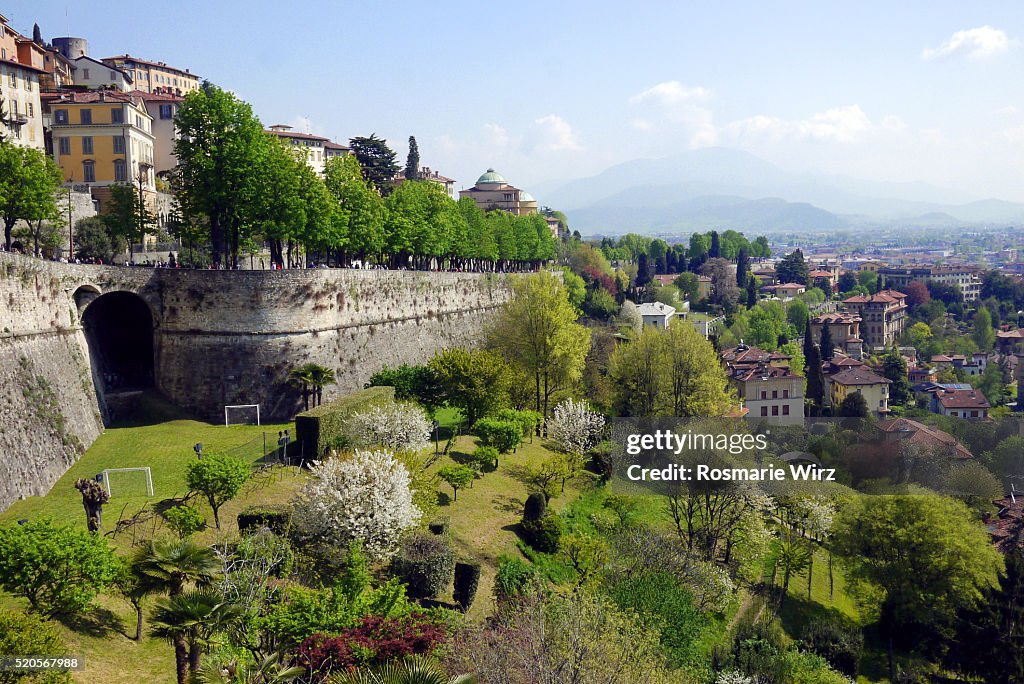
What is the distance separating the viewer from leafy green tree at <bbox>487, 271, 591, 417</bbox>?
179 feet

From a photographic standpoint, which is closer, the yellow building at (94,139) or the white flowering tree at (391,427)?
the white flowering tree at (391,427)

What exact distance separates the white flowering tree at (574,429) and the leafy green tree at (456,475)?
11671mm

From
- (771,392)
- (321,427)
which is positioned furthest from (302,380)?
(771,392)

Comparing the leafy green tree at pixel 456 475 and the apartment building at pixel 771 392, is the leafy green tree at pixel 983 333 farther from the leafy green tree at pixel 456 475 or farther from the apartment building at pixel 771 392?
the leafy green tree at pixel 456 475

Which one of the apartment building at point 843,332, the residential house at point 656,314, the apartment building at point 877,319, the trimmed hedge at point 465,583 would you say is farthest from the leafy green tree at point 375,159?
the apartment building at point 877,319

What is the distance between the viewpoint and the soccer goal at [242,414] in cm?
4019

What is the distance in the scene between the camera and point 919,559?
39094 mm

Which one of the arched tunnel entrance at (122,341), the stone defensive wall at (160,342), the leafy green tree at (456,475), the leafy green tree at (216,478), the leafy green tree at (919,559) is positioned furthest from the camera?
the arched tunnel entrance at (122,341)

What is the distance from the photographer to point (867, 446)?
61375 millimetres

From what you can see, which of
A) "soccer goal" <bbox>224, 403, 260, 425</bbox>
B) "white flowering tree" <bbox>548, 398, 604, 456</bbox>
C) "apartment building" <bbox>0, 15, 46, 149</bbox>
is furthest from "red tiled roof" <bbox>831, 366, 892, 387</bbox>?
"apartment building" <bbox>0, 15, 46, 149</bbox>

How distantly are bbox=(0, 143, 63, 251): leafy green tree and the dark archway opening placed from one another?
5246 millimetres

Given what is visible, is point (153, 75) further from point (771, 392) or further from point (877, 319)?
point (877, 319)

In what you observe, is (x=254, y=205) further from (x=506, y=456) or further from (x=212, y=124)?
(x=506, y=456)

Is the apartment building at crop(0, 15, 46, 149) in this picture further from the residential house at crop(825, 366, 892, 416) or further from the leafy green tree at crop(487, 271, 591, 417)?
the residential house at crop(825, 366, 892, 416)
